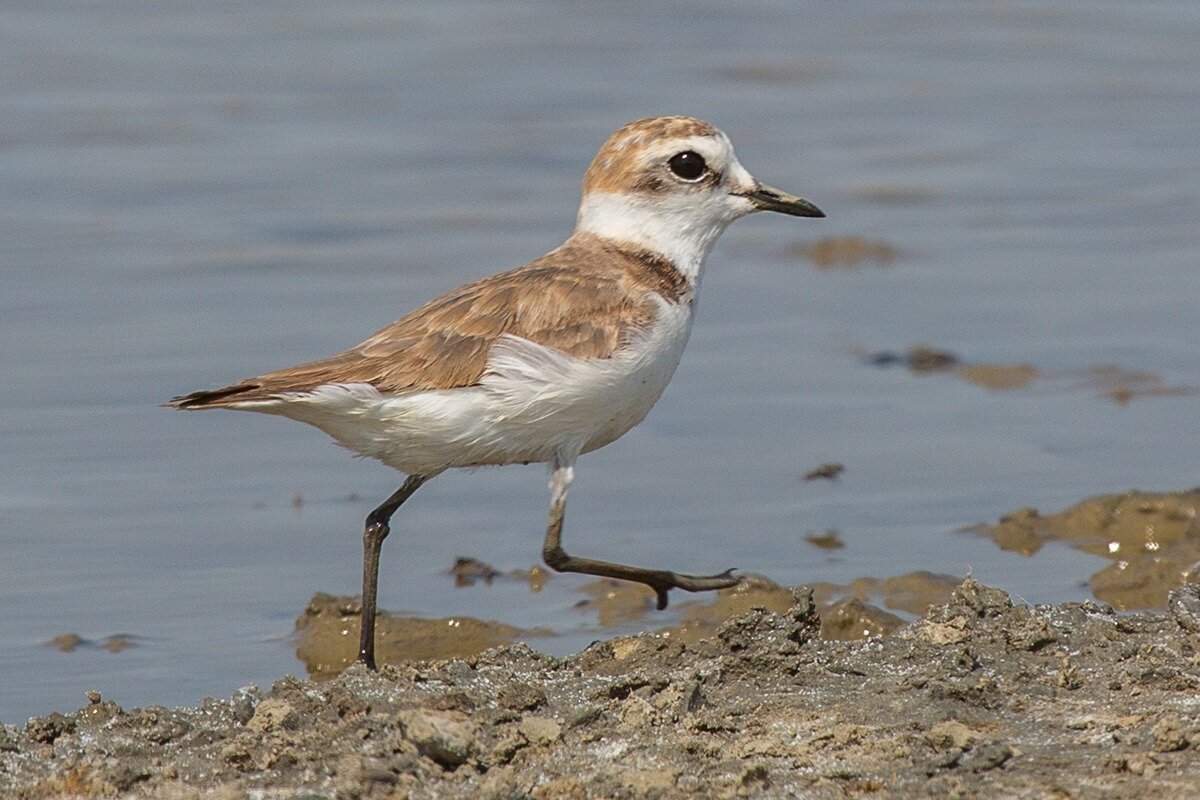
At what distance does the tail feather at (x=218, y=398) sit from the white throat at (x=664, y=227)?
162 centimetres

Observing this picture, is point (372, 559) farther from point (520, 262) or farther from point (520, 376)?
point (520, 262)

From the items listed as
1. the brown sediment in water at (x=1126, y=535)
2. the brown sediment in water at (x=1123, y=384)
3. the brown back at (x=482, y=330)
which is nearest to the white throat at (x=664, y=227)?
the brown back at (x=482, y=330)

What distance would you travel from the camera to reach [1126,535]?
7727mm

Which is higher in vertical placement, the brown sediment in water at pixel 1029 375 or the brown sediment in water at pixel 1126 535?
the brown sediment in water at pixel 1029 375

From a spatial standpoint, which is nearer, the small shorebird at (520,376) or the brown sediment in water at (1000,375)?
the small shorebird at (520,376)

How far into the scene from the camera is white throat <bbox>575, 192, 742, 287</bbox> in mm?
6820

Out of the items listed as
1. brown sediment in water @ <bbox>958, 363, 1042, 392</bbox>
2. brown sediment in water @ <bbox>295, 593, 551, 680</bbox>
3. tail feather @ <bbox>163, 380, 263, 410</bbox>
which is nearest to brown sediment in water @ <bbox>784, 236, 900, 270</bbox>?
brown sediment in water @ <bbox>958, 363, 1042, 392</bbox>

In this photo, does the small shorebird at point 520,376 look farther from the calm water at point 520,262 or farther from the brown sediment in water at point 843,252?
the brown sediment in water at point 843,252

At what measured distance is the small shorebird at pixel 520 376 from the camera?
5.96 m

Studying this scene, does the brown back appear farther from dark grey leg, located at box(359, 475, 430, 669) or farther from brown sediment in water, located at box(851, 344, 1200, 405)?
brown sediment in water, located at box(851, 344, 1200, 405)

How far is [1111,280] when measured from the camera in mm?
11297

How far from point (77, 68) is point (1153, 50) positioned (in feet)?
28.8

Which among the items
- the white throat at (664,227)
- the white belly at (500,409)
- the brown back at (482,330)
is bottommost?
the white belly at (500,409)

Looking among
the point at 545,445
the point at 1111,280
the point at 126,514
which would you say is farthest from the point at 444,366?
the point at 1111,280
